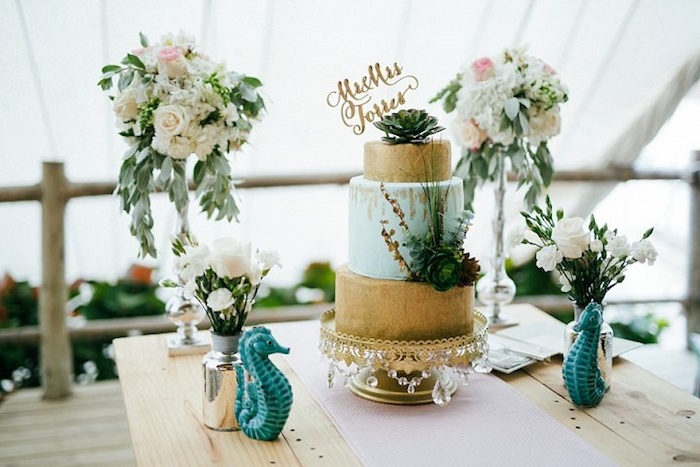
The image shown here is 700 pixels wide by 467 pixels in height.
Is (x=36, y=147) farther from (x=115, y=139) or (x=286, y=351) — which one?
(x=286, y=351)

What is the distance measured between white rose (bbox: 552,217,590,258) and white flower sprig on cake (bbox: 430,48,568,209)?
1.43 ft

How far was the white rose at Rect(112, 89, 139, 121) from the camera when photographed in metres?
1.85

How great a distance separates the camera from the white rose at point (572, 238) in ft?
5.40

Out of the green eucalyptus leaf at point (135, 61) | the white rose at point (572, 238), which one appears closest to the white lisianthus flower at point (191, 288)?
the green eucalyptus leaf at point (135, 61)

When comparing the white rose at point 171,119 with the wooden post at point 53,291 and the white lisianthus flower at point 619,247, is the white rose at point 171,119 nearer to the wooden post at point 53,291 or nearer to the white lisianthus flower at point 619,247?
the white lisianthus flower at point 619,247

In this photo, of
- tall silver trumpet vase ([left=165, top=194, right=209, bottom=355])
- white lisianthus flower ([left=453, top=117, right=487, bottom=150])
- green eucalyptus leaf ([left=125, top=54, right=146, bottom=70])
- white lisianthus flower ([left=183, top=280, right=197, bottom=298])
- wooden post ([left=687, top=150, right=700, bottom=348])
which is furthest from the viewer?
wooden post ([left=687, top=150, right=700, bottom=348])

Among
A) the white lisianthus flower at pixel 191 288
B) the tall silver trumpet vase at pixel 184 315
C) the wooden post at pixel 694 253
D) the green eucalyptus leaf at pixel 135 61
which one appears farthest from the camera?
the wooden post at pixel 694 253

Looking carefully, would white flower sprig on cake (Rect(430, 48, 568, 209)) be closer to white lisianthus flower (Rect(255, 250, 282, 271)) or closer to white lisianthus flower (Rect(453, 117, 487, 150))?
white lisianthus flower (Rect(453, 117, 487, 150))

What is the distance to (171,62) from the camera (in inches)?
72.2

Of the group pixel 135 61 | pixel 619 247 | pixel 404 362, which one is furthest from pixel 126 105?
pixel 619 247

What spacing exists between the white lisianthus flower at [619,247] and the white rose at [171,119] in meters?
0.92

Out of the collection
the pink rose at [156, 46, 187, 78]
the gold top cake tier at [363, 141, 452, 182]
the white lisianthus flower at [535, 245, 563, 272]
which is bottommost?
the white lisianthus flower at [535, 245, 563, 272]

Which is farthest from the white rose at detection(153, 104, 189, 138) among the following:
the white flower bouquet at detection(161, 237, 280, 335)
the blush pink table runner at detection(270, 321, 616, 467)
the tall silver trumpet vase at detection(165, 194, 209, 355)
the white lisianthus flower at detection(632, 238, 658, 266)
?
the white lisianthus flower at detection(632, 238, 658, 266)

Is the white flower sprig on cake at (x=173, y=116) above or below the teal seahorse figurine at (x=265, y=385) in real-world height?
above
